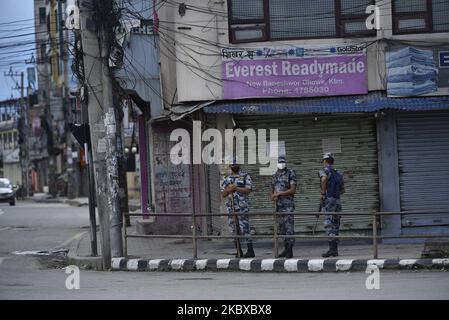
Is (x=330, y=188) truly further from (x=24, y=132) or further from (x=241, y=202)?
(x=24, y=132)

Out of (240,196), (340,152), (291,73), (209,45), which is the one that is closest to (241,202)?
(240,196)

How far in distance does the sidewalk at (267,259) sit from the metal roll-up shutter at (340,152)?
873mm

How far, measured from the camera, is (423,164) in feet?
53.6

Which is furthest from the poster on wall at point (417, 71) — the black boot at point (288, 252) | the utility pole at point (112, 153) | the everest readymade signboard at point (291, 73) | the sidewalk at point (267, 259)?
the utility pole at point (112, 153)

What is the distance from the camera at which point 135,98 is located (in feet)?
66.1

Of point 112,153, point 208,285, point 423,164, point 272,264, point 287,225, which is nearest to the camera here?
point 208,285

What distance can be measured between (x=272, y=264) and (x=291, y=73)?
177 inches

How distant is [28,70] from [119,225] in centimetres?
6398

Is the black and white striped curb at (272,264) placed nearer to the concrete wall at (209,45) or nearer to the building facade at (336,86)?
the building facade at (336,86)

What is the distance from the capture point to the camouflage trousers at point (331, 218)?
14.0 m

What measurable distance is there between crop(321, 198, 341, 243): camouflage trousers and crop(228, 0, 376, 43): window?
12.7 ft

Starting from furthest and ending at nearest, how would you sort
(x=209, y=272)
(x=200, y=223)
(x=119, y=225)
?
(x=200, y=223) < (x=119, y=225) < (x=209, y=272)

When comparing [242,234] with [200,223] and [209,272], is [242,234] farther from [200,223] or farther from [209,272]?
[200,223]
